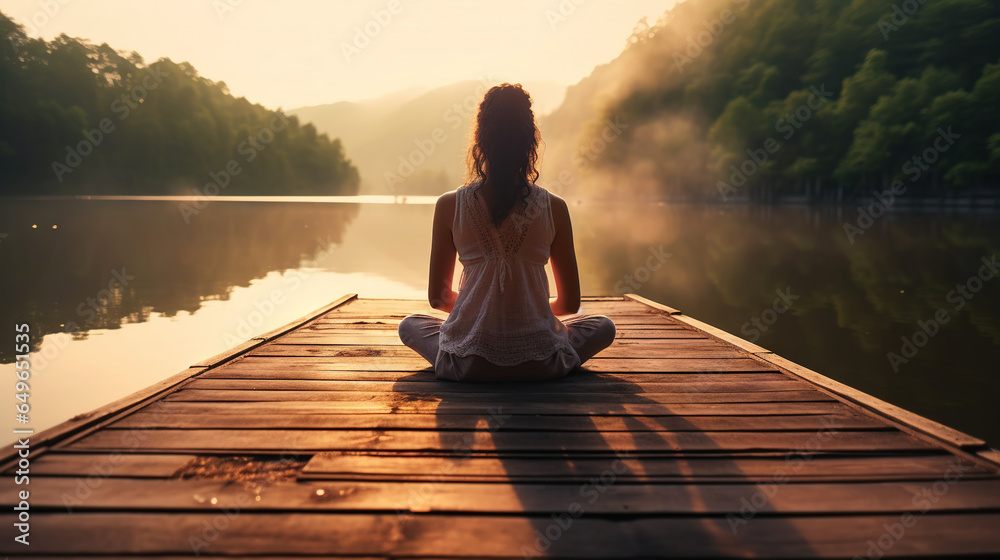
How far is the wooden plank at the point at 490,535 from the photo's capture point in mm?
1612

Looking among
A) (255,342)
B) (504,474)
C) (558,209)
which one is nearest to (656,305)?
(558,209)

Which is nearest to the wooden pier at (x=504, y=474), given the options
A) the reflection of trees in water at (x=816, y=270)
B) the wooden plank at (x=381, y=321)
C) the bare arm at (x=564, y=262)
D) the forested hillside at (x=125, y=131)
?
the bare arm at (x=564, y=262)

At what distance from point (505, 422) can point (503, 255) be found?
34.9 inches

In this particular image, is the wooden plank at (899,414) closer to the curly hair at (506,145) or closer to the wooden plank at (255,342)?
the curly hair at (506,145)

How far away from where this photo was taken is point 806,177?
38.3 metres

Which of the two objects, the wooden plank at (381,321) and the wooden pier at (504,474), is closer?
the wooden pier at (504,474)

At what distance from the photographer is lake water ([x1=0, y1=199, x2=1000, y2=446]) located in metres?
5.45

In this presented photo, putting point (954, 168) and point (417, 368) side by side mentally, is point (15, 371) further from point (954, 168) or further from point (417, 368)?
point (954, 168)

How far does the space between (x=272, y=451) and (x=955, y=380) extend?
582cm

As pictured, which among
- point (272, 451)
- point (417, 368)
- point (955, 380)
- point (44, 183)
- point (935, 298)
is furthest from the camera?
point (44, 183)

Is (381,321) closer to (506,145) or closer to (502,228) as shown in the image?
(502,228)

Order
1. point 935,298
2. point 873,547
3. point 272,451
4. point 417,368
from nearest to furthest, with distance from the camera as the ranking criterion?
point 873,547
point 272,451
point 417,368
point 935,298

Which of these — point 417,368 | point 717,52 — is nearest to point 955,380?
point 417,368

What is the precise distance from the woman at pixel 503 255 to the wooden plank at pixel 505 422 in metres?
0.52
